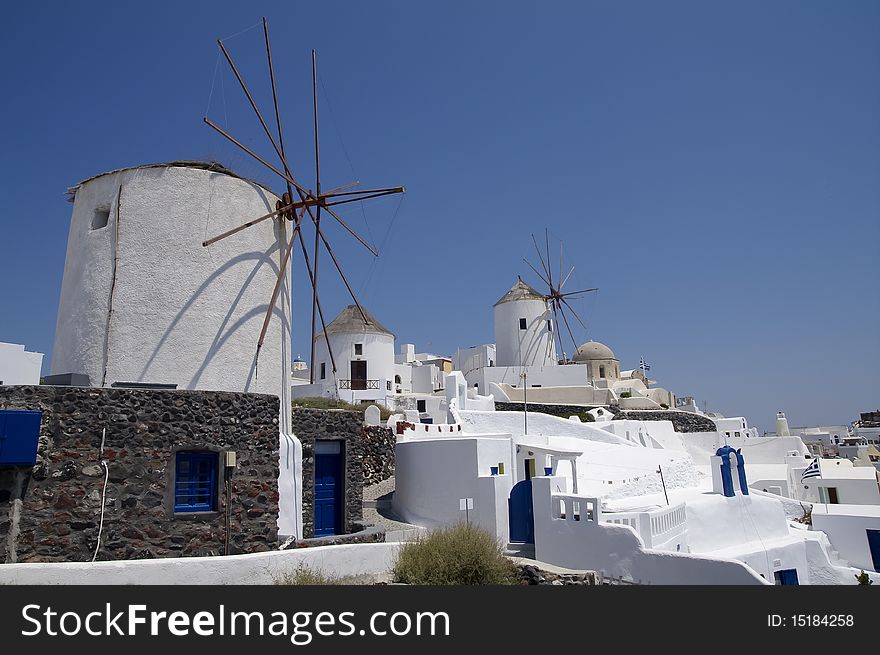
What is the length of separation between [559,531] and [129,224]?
9067 millimetres

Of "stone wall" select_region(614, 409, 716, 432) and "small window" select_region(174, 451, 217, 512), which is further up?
"stone wall" select_region(614, 409, 716, 432)

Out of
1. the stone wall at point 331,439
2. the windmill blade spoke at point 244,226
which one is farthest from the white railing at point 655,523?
the windmill blade spoke at point 244,226

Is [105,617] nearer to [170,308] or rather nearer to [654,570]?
[170,308]

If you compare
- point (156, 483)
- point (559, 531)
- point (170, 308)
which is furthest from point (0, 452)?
point (559, 531)

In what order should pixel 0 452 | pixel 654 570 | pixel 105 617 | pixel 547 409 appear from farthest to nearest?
pixel 547 409 < pixel 654 570 < pixel 0 452 < pixel 105 617

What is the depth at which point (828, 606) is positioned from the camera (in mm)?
6910

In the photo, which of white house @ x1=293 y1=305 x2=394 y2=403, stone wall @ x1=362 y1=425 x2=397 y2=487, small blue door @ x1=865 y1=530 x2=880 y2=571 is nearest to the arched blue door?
stone wall @ x1=362 y1=425 x2=397 y2=487

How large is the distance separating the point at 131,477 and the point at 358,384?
22.6 meters

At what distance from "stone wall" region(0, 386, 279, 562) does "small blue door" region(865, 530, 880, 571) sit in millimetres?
15639

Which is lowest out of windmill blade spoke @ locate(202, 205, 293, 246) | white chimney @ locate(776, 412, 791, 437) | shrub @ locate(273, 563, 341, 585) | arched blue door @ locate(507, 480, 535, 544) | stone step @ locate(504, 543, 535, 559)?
stone step @ locate(504, 543, 535, 559)

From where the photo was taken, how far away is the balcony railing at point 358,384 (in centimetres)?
3070

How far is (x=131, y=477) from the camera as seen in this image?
27.5 feet

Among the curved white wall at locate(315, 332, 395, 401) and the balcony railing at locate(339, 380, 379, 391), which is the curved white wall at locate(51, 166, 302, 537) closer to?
the balcony railing at locate(339, 380, 379, 391)

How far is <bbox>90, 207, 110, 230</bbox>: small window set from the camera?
11.1 meters
